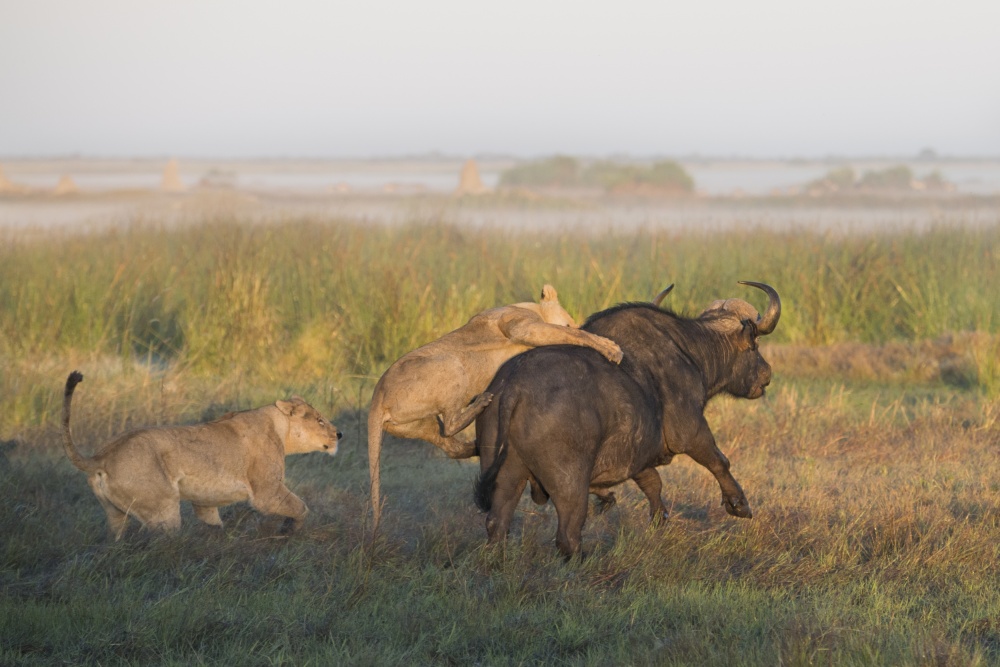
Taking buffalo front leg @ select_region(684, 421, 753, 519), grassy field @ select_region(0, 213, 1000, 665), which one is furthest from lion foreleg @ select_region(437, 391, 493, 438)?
buffalo front leg @ select_region(684, 421, 753, 519)

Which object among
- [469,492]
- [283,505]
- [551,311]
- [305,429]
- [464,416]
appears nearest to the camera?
[464,416]

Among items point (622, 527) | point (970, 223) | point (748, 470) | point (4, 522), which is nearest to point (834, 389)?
point (748, 470)

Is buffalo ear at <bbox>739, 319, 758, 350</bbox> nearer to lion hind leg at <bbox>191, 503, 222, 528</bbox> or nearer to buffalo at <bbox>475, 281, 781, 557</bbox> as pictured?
buffalo at <bbox>475, 281, 781, 557</bbox>

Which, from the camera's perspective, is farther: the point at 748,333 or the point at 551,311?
the point at 748,333

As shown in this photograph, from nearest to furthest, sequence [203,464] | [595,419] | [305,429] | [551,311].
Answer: [595,419] → [551,311] → [203,464] → [305,429]

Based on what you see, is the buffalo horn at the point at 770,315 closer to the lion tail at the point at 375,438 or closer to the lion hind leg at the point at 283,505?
the lion tail at the point at 375,438

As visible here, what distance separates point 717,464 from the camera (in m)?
6.29

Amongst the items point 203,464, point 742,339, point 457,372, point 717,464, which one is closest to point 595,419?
point 457,372

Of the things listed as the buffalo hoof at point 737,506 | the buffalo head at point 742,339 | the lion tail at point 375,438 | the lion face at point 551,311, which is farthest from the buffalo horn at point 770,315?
the lion tail at point 375,438

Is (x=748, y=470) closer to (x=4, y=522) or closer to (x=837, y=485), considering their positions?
(x=837, y=485)

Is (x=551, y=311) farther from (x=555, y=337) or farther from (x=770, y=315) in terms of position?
(x=770, y=315)

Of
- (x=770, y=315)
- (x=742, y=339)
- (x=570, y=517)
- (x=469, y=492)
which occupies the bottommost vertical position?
(x=469, y=492)

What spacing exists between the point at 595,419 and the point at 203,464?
6.77 ft

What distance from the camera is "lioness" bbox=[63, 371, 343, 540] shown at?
19.5 ft
